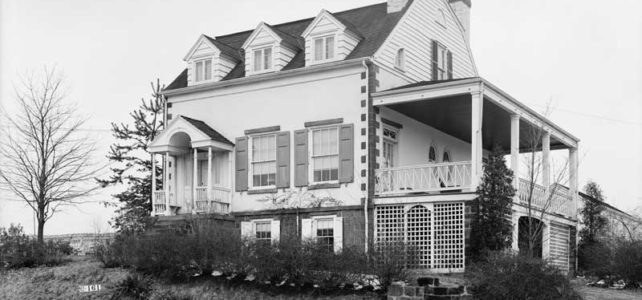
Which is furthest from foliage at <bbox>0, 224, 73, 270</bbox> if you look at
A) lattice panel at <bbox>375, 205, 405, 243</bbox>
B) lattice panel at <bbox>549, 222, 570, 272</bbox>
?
lattice panel at <bbox>549, 222, 570, 272</bbox>

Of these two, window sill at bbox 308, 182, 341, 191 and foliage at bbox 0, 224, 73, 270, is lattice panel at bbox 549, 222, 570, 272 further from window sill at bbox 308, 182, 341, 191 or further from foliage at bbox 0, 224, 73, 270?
foliage at bbox 0, 224, 73, 270

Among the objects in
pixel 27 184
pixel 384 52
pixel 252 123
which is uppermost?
pixel 384 52

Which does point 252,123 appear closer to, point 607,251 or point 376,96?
point 376,96

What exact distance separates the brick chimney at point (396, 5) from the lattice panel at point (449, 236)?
717cm

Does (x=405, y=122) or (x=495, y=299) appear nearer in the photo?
(x=495, y=299)

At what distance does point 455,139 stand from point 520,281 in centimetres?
1320

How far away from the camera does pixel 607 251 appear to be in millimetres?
25875

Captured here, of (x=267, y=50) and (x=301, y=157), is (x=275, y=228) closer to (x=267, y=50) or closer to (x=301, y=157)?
(x=301, y=157)

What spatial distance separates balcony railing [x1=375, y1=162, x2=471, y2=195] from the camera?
24703mm

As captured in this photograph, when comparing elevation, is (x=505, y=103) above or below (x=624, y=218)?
above

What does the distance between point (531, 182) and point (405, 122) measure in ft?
14.4

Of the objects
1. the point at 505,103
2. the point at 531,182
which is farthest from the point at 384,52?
the point at 531,182

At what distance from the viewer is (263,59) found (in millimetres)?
28547

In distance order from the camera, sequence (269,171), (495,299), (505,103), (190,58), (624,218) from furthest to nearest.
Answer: (624,218)
(190,58)
(269,171)
(505,103)
(495,299)
